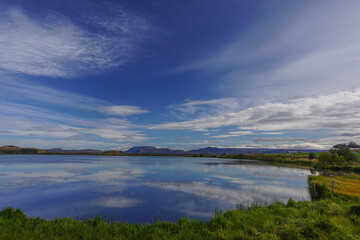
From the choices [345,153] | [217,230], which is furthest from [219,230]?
[345,153]

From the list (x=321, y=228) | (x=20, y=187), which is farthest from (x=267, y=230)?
(x=20, y=187)

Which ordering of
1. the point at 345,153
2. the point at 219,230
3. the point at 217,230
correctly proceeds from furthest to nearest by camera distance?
the point at 345,153 < the point at 217,230 < the point at 219,230

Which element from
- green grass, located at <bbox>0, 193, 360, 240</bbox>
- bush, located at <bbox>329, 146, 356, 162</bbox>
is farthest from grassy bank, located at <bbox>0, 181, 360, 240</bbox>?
bush, located at <bbox>329, 146, 356, 162</bbox>

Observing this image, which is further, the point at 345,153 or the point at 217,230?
the point at 345,153

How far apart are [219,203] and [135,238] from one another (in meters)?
10.2

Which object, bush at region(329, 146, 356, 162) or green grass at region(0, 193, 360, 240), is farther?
bush at region(329, 146, 356, 162)

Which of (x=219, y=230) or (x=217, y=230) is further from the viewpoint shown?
(x=217, y=230)

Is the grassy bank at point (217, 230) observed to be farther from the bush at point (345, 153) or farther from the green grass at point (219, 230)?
the bush at point (345, 153)

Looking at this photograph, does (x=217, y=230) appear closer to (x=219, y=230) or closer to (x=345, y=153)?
(x=219, y=230)

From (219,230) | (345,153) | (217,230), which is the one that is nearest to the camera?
(219,230)

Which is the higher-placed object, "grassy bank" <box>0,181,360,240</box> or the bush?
the bush

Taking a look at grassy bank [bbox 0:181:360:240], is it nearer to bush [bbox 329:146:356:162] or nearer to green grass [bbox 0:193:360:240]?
green grass [bbox 0:193:360:240]

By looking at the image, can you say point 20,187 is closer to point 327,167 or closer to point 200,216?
point 200,216

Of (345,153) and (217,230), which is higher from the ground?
(345,153)
